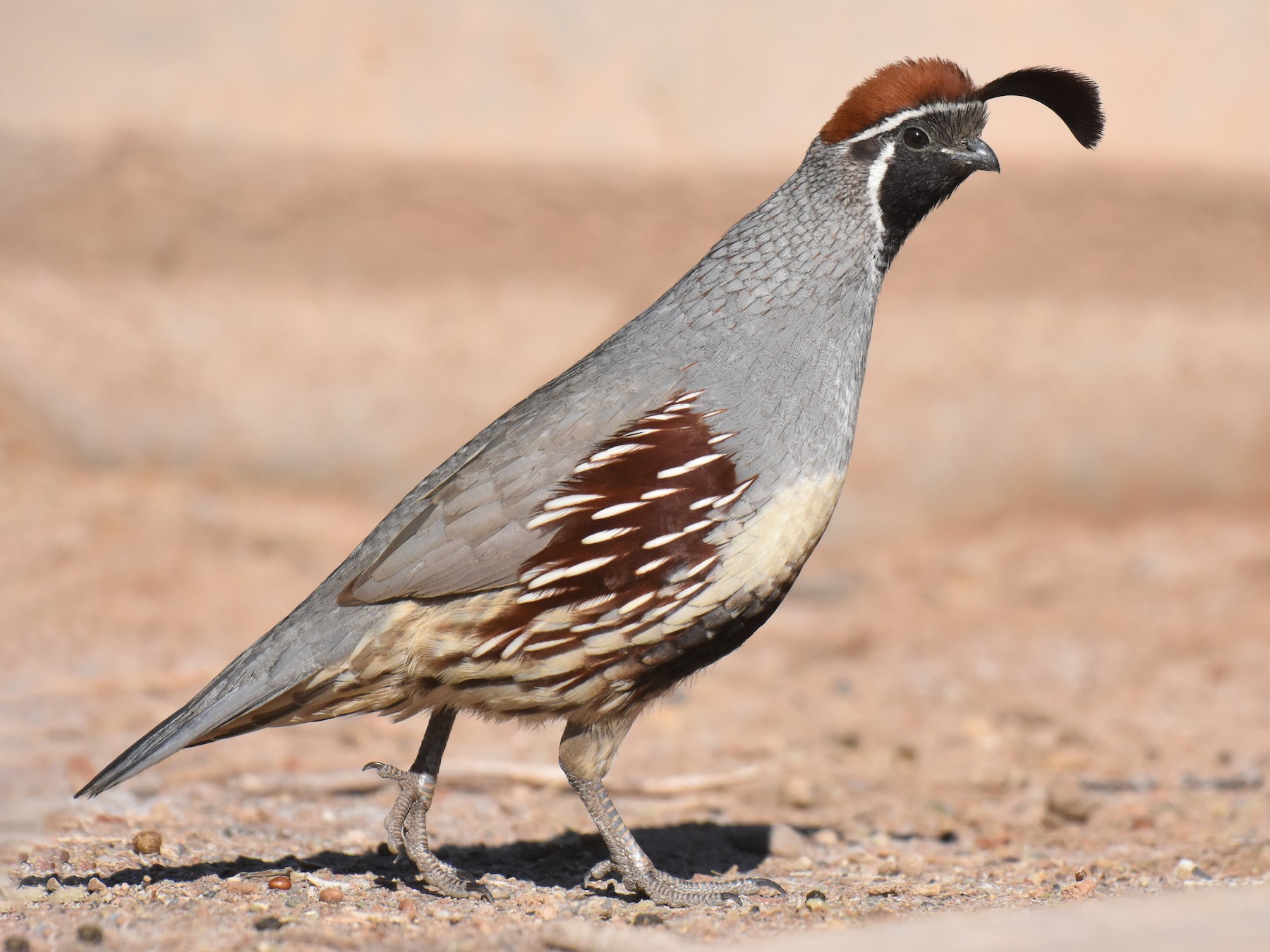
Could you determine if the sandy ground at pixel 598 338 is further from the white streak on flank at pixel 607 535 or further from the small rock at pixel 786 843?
the white streak on flank at pixel 607 535

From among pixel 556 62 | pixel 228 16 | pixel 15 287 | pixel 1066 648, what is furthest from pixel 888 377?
pixel 15 287

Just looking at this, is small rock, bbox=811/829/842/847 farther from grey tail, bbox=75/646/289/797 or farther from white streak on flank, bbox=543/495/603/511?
grey tail, bbox=75/646/289/797

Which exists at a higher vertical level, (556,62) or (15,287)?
(556,62)

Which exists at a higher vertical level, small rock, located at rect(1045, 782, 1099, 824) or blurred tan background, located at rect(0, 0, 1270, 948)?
blurred tan background, located at rect(0, 0, 1270, 948)

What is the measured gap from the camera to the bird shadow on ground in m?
4.04

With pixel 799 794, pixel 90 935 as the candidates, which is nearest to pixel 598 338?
pixel 799 794

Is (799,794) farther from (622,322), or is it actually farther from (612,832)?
(622,322)

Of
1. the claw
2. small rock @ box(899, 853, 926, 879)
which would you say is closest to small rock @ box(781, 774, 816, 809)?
small rock @ box(899, 853, 926, 879)

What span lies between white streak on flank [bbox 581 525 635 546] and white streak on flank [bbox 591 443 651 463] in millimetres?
223

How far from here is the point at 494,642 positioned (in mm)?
3834

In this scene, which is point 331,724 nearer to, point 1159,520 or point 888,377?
point 888,377

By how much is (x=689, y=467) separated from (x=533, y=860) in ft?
5.54

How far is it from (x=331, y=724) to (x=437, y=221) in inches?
123

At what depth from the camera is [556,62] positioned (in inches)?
312
